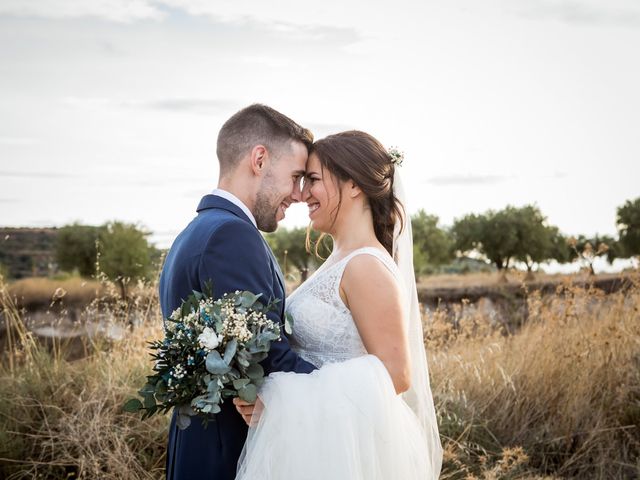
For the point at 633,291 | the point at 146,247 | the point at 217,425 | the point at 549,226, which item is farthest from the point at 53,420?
the point at 549,226

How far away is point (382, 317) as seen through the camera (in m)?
3.51

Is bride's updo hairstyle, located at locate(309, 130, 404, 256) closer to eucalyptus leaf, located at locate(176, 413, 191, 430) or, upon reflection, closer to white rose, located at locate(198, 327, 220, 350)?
white rose, located at locate(198, 327, 220, 350)

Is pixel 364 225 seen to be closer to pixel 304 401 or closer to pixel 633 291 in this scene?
pixel 304 401

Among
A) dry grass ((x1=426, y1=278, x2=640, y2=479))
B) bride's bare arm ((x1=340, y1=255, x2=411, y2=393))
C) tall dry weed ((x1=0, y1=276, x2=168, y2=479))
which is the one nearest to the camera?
bride's bare arm ((x1=340, y1=255, x2=411, y2=393))

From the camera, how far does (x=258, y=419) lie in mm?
3266

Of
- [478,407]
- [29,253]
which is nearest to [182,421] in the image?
[478,407]

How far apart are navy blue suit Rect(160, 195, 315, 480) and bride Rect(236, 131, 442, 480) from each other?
149 millimetres

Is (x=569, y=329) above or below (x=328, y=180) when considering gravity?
below

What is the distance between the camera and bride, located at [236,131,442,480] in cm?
320

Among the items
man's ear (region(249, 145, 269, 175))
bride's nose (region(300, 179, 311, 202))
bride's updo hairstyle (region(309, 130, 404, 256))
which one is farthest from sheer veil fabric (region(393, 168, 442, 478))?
man's ear (region(249, 145, 269, 175))

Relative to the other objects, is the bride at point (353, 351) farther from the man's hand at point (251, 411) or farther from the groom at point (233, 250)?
the groom at point (233, 250)

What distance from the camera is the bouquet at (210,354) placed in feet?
9.38

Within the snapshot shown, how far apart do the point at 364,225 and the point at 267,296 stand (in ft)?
3.72

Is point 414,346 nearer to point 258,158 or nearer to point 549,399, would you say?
point 258,158
